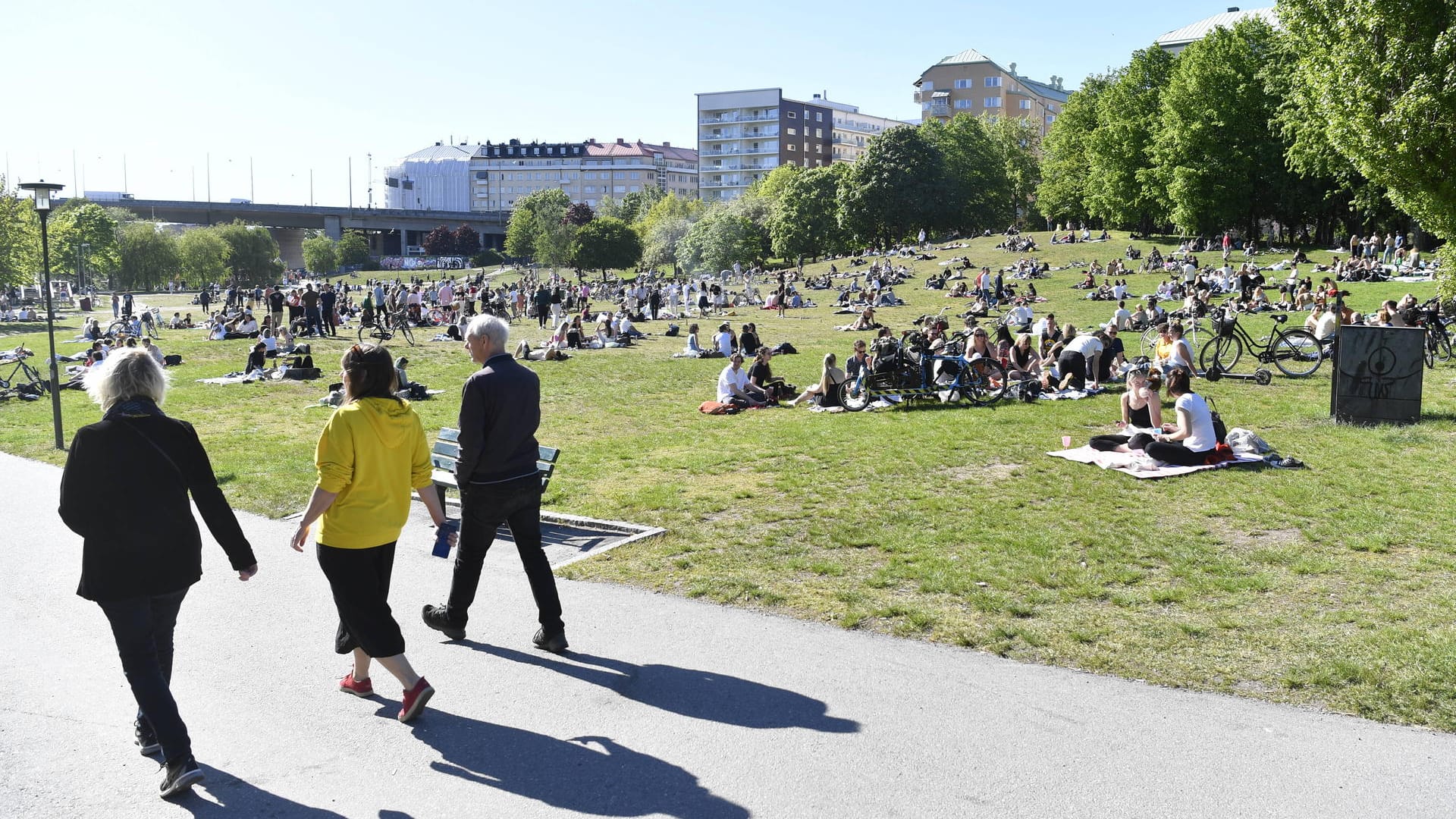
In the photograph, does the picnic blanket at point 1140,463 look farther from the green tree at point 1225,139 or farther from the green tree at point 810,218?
the green tree at point 810,218

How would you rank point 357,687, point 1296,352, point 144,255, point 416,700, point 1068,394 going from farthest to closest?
point 144,255, point 1296,352, point 1068,394, point 357,687, point 416,700

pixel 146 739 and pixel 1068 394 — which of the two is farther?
pixel 1068 394

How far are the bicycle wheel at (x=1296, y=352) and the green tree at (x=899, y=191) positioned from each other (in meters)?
59.3

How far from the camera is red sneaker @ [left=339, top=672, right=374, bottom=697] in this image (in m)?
5.33

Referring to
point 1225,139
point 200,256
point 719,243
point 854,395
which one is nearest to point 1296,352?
point 854,395

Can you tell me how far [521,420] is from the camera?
5.78 m

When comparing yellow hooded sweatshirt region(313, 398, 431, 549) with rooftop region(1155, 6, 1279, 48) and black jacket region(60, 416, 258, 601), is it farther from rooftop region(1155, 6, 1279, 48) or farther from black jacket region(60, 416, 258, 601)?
rooftop region(1155, 6, 1279, 48)

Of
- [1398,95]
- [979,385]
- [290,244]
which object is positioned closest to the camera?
[1398,95]

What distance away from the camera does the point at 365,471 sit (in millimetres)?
4930

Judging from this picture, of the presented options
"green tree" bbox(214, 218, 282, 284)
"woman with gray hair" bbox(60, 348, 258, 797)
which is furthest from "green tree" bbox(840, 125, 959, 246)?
"woman with gray hair" bbox(60, 348, 258, 797)

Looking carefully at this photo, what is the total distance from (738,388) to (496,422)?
1148 centimetres

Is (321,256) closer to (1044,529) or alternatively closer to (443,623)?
(1044,529)

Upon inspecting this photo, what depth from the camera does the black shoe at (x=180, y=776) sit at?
429 centimetres

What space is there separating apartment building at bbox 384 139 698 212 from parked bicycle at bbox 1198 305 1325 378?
526ft
